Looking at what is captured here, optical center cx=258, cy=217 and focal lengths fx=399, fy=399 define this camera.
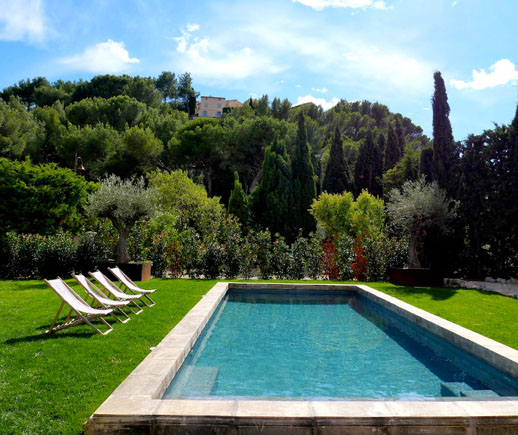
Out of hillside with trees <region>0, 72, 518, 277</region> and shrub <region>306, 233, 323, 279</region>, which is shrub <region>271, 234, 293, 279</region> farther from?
shrub <region>306, 233, 323, 279</region>

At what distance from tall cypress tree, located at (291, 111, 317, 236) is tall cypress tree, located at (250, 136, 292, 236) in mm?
478

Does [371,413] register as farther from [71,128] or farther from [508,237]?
[71,128]

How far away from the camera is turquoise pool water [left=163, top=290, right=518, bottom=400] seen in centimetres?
427

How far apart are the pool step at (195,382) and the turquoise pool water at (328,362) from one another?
0.03 ft

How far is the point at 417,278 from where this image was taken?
11.6 metres

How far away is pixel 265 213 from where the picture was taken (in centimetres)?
2531

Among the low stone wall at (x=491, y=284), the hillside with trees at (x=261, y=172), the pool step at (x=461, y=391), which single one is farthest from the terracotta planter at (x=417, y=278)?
the pool step at (x=461, y=391)

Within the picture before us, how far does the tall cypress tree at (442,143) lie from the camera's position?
44.2 feet

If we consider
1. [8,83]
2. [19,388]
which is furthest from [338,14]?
[8,83]

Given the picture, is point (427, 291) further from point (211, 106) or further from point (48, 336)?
point (211, 106)

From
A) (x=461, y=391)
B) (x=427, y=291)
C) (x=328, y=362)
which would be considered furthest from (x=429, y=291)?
(x=461, y=391)

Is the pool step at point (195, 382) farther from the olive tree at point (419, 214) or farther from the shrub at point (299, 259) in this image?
the olive tree at point (419, 214)

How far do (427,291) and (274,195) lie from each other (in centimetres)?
1531

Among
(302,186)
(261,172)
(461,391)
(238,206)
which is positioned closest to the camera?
(461,391)
